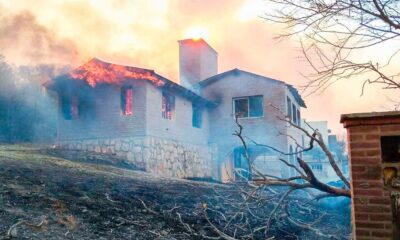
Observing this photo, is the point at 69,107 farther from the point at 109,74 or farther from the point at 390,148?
the point at 390,148

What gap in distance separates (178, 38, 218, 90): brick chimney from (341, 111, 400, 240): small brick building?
19829mm

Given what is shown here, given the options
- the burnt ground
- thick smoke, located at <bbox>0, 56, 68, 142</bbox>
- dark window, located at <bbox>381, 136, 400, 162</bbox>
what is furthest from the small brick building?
thick smoke, located at <bbox>0, 56, 68, 142</bbox>

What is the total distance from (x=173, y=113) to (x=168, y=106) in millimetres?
452

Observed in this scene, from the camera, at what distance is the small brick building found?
3.47m

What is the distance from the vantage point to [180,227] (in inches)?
263

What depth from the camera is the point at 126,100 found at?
57.2 ft

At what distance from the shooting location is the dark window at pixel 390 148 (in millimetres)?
3546

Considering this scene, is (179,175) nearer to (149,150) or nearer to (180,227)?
(149,150)

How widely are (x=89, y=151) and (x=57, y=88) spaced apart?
4458 millimetres

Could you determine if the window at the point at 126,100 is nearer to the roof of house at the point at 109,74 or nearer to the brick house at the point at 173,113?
the brick house at the point at 173,113

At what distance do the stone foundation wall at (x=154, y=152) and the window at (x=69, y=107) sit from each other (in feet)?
4.51

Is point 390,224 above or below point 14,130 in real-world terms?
below

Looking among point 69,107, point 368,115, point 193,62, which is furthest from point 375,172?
point 193,62

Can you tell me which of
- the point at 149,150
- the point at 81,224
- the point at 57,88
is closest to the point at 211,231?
the point at 81,224
